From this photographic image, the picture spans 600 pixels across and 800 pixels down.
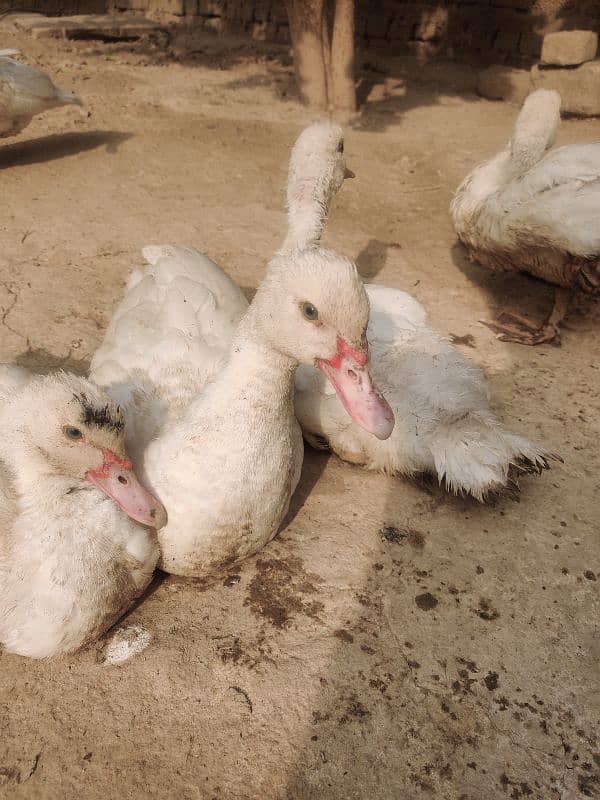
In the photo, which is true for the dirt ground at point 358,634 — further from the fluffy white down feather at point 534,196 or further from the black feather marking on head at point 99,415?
the black feather marking on head at point 99,415

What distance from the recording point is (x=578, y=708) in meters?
2.42

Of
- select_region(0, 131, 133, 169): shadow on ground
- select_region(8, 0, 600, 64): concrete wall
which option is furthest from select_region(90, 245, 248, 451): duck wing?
select_region(8, 0, 600, 64): concrete wall

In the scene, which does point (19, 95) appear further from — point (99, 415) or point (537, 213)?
point (99, 415)

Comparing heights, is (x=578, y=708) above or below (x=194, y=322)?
below

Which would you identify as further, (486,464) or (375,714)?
(486,464)

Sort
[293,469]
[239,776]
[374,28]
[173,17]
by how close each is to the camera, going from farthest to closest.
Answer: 1. [173,17]
2. [374,28]
3. [293,469]
4. [239,776]

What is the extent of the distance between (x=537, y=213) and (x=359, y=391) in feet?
8.75

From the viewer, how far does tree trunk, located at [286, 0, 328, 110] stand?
307 inches

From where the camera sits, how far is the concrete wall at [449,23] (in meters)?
10.6

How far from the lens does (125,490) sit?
8.01ft

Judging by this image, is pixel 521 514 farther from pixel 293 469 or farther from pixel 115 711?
pixel 115 711

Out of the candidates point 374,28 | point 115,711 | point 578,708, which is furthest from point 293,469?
point 374,28

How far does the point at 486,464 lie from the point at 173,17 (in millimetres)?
11826

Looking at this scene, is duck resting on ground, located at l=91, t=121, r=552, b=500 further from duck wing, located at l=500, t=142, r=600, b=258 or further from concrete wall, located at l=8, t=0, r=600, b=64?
concrete wall, located at l=8, t=0, r=600, b=64
